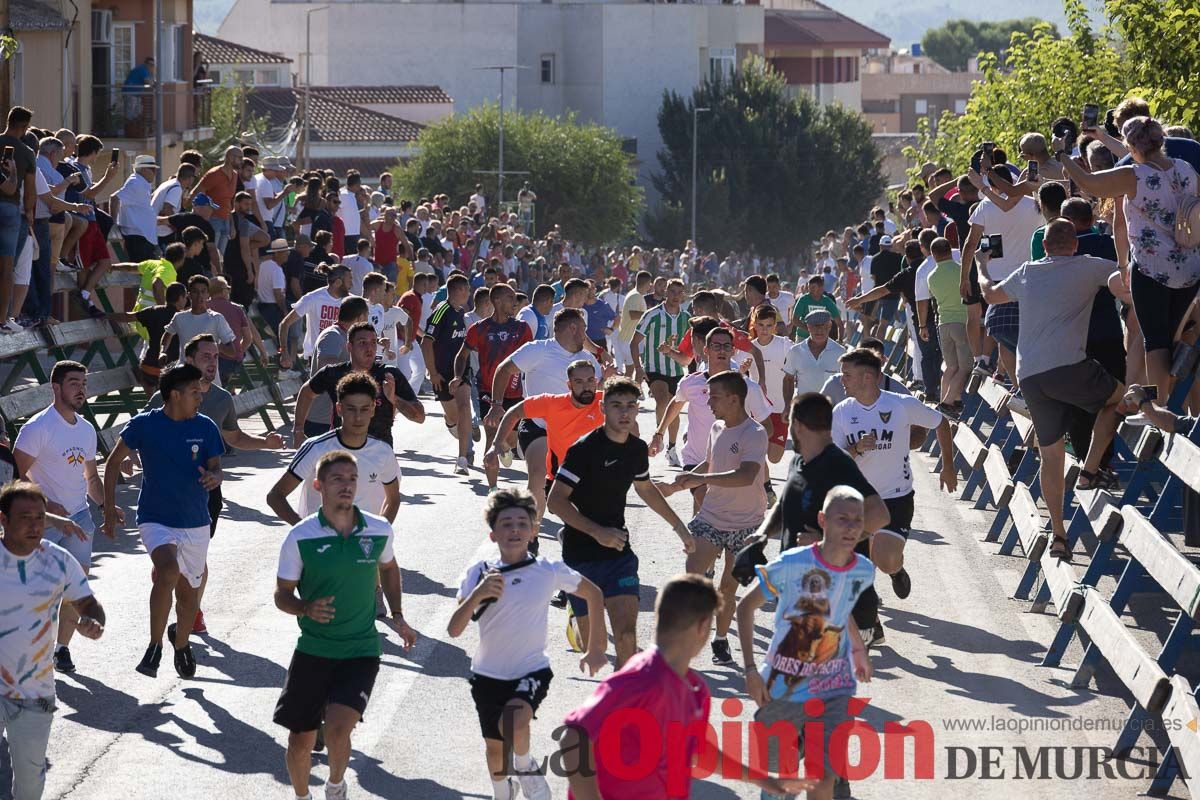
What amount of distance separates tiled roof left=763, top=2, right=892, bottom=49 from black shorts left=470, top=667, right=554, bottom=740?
114 meters

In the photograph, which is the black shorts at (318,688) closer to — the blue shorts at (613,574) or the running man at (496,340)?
the blue shorts at (613,574)

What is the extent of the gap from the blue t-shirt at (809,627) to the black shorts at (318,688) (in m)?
1.83

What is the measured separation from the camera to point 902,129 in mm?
182250

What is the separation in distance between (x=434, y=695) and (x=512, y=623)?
2.71 meters

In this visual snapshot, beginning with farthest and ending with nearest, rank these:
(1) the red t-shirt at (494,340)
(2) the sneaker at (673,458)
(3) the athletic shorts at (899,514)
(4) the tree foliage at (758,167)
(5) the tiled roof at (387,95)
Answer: (4) the tree foliage at (758,167) → (5) the tiled roof at (387,95) → (2) the sneaker at (673,458) → (1) the red t-shirt at (494,340) → (3) the athletic shorts at (899,514)

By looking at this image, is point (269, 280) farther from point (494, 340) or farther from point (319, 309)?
point (494, 340)

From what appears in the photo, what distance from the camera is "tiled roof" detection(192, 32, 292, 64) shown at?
8594cm

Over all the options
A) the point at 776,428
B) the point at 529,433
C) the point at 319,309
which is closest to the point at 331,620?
the point at 529,433

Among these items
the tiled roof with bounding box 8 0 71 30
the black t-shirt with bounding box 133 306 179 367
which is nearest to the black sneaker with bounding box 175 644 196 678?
the black t-shirt with bounding box 133 306 179 367

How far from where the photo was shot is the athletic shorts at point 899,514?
12.0 metres

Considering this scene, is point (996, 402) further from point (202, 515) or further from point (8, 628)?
point (8, 628)

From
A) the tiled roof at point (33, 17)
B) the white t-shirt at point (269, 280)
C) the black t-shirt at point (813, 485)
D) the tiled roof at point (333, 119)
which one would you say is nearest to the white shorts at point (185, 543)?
the black t-shirt at point (813, 485)

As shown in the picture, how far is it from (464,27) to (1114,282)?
9004cm

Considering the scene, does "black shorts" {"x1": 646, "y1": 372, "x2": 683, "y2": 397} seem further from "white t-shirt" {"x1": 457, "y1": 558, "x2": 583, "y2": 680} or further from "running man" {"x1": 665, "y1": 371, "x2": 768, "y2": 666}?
"white t-shirt" {"x1": 457, "y1": 558, "x2": 583, "y2": 680}
